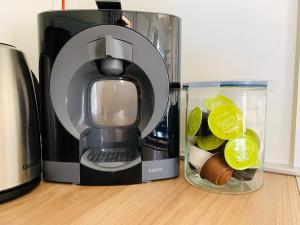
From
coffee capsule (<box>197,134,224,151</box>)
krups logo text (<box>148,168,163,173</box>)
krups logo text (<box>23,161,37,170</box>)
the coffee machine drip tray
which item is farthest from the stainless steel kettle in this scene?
coffee capsule (<box>197,134,224,151</box>)

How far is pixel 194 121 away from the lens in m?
0.60

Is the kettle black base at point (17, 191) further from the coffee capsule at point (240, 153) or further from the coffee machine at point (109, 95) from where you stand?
the coffee capsule at point (240, 153)

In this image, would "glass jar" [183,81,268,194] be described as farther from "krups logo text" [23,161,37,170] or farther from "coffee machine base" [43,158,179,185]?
"krups logo text" [23,161,37,170]

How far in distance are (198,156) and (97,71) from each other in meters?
0.28

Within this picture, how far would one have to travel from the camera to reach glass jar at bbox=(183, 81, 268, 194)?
1.75ft

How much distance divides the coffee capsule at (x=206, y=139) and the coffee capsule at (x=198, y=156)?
11 millimetres

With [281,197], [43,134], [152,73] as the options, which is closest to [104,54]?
[152,73]

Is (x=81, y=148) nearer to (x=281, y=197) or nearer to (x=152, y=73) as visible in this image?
(x=152, y=73)

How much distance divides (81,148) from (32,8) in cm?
46

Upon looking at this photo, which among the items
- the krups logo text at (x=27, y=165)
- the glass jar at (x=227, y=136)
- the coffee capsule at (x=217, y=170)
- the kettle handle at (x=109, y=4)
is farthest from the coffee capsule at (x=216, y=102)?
the krups logo text at (x=27, y=165)

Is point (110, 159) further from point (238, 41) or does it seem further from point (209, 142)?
point (238, 41)

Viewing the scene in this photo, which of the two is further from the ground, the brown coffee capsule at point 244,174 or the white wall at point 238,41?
the white wall at point 238,41

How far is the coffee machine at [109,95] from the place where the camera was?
0.54 m

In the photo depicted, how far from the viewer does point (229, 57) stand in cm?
71
